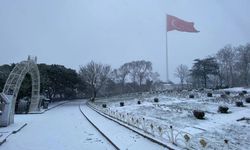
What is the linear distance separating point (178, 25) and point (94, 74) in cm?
2622

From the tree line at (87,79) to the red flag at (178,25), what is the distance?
831 inches

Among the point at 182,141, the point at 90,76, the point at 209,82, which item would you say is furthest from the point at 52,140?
the point at 209,82

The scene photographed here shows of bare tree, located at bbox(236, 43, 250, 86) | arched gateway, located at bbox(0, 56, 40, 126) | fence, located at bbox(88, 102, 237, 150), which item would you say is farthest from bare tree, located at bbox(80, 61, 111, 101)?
fence, located at bbox(88, 102, 237, 150)

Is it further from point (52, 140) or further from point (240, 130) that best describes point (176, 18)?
point (52, 140)

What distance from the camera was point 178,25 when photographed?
4247cm

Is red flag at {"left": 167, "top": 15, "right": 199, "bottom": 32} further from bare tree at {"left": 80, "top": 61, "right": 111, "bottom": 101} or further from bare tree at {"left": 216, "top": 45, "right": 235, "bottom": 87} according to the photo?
bare tree at {"left": 216, "top": 45, "right": 235, "bottom": 87}

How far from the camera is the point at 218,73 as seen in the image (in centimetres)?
6994

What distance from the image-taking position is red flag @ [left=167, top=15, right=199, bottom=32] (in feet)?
135

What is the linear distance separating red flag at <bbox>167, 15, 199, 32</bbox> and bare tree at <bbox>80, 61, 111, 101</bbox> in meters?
24.2

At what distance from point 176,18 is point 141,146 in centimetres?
3536

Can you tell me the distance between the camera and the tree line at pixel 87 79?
46.1 m

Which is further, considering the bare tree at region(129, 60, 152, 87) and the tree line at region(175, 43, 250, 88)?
the bare tree at region(129, 60, 152, 87)

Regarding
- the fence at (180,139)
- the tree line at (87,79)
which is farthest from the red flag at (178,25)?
the fence at (180,139)

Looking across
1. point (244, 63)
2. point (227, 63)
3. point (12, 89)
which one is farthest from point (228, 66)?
point (12, 89)
